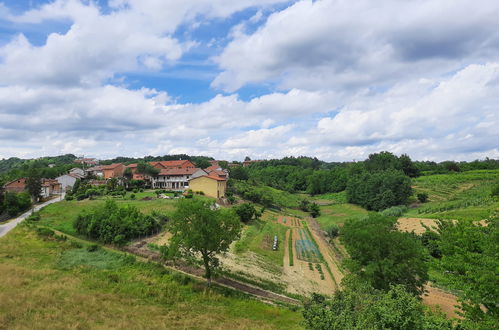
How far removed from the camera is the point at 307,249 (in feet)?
143

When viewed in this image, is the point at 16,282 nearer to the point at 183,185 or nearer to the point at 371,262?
the point at 371,262

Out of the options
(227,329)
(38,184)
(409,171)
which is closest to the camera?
(227,329)

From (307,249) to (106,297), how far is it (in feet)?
99.8

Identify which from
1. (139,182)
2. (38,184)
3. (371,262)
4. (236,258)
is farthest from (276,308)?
(139,182)

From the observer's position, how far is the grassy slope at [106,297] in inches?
677

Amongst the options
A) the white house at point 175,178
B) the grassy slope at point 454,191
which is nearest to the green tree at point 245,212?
the white house at point 175,178

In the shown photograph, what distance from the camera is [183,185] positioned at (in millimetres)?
76875

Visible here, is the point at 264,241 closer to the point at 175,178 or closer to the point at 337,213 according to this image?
the point at 337,213

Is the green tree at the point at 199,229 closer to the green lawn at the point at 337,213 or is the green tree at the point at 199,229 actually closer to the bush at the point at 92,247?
the bush at the point at 92,247

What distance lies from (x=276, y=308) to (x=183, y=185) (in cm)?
5792

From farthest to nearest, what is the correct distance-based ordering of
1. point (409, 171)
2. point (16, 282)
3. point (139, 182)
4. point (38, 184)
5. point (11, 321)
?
point (409, 171), point (139, 182), point (38, 184), point (16, 282), point (11, 321)

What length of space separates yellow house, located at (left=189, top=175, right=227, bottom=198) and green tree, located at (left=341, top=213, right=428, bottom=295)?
40.2 meters

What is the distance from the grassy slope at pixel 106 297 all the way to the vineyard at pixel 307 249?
695 inches

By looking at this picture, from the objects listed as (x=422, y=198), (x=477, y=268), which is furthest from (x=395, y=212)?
(x=477, y=268)
